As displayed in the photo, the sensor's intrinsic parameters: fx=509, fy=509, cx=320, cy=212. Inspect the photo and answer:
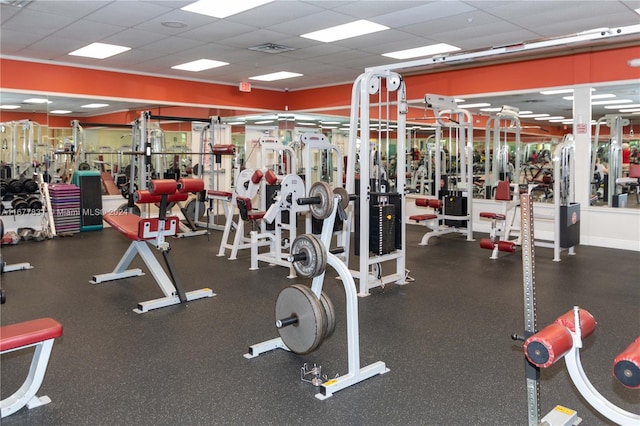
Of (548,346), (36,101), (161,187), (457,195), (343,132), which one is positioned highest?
(36,101)

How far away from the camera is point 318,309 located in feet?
8.00

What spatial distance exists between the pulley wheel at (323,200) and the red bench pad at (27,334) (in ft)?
4.29

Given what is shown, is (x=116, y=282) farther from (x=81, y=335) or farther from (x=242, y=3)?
(x=242, y=3)

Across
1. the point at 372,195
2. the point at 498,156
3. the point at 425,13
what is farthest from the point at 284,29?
the point at 498,156

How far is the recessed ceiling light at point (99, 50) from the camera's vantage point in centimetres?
615

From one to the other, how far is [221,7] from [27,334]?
11.1 feet

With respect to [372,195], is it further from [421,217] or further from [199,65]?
[199,65]

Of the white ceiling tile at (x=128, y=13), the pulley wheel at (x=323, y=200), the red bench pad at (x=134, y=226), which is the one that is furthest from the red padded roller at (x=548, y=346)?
the white ceiling tile at (x=128, y=13)

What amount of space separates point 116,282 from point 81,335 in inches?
53.6

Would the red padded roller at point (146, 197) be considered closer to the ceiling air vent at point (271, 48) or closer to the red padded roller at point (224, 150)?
the ceiling air vent at point (271, 48)

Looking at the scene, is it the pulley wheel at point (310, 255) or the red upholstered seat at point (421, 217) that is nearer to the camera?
the pulley wheel at point (310, 255)

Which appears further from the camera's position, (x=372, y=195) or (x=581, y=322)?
(x=372, y=195)

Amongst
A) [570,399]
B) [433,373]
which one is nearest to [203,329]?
[433,373]

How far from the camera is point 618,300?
3.93 m
